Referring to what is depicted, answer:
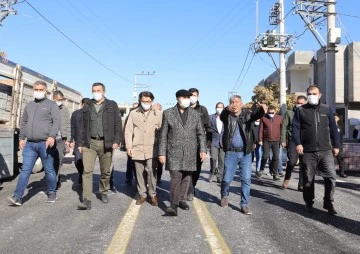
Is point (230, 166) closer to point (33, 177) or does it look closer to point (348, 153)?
point (33, 177)

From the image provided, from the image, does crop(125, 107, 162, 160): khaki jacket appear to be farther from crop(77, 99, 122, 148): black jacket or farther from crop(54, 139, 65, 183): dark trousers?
crop(54, 139, 65, 183): dark trousers

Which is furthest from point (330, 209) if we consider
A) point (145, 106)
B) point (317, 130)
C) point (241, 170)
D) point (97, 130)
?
point (97, 130)

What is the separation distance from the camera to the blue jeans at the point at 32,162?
638 centimetres

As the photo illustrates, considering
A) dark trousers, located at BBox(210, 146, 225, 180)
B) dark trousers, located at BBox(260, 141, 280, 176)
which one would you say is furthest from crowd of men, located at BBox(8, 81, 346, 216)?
dark trousers, located at BBox(260, 141, 280, 176)

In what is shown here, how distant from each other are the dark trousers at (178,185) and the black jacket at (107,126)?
116 centimetres

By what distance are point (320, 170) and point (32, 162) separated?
445 centimetres

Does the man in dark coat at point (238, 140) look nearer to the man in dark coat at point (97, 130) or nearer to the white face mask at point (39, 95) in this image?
the man in dark coat at point (97, 130)

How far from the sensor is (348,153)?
1182 centimetres

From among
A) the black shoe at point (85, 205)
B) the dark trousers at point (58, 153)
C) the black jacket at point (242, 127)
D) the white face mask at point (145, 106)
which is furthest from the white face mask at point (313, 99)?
the dark trousers at point (58, 153)

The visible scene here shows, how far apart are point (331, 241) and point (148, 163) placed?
3.13 m

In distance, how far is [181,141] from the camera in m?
6.14

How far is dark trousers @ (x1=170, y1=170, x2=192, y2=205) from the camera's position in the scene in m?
5.90

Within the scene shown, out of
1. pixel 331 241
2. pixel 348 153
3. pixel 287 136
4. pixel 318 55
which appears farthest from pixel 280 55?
pixel 331 241

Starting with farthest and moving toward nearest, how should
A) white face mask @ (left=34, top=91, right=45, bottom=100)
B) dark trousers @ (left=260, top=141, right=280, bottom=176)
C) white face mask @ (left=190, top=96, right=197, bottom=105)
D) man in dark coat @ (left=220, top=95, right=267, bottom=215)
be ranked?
1. dark trousers @ (left=260, top=141, right=280, bottom=176)
2. white face mask @ (left=190, top=96, right=197, bottom=105)
3. white face mask @ (left=34, top=91, right=45, bottom=100)
4. man in dark coat @ (left=220, top=95, right=267, bottom=215)
